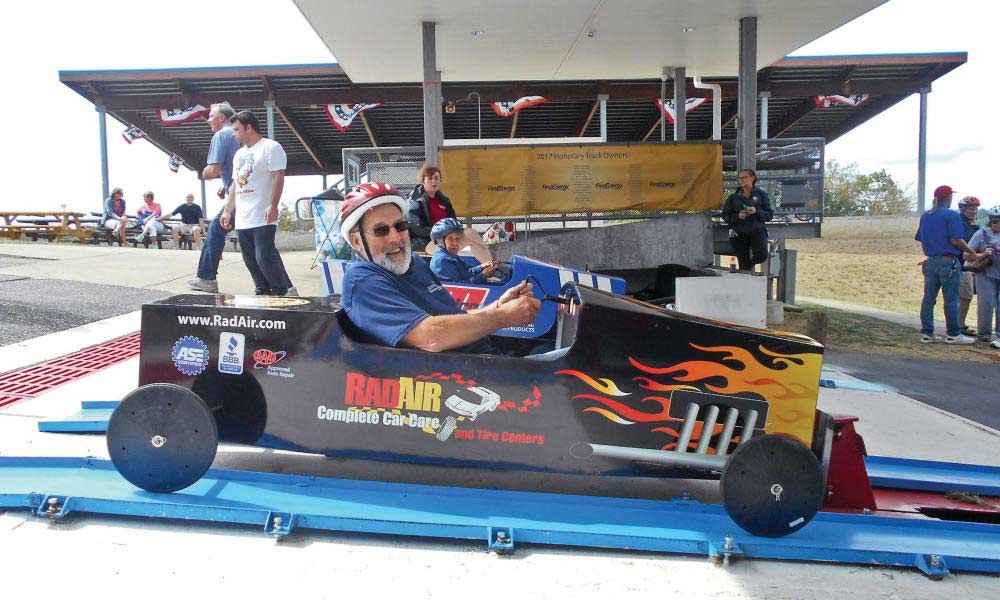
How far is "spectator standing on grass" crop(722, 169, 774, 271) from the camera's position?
9.76 meters

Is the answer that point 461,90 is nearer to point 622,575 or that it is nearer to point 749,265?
point 749,265

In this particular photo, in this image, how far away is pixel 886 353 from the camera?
9.12 meters

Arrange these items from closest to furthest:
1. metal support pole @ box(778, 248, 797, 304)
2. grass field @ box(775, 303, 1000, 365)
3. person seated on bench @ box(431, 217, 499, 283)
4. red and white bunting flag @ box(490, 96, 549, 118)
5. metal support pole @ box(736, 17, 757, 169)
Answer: person seated on bench @ box(431, 217, 499, 283)
grass field @ box(775, 303, 1000, 365)
metal support pole @ box(736, 17, 757, 169)
metal support pole @ box(778, 248, 797, 304)
red and white bunting flag @ box(490, 96, 549, 118)

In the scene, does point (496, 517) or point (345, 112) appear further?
point (345, 112)

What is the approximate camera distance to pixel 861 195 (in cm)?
3347

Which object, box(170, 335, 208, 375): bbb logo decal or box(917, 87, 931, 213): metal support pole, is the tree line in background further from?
box(170, 335, 208, 375): bbb logo decal

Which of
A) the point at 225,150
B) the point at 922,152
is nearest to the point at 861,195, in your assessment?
the point at 922,152

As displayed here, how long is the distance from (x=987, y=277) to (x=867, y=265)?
10808 mm

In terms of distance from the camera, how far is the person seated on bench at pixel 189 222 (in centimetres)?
1991

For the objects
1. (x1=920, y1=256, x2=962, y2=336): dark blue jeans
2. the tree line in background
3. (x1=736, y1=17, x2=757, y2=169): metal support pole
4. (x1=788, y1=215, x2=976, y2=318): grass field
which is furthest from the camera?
the tree line in background

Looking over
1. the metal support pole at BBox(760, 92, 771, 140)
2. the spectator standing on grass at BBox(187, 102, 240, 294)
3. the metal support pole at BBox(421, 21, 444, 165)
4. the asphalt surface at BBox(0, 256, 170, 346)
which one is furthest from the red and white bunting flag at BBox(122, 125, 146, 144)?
the metal support pole at BBox(760, 92, 771, 140)

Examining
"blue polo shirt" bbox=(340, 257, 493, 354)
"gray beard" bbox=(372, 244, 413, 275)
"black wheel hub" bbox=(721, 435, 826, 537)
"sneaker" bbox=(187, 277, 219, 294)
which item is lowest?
"black wheel hub" bbox=(721, 435, 826, 537)

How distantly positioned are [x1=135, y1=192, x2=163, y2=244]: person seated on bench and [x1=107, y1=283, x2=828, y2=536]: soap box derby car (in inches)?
684

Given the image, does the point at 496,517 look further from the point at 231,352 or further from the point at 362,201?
the point at 362,201
